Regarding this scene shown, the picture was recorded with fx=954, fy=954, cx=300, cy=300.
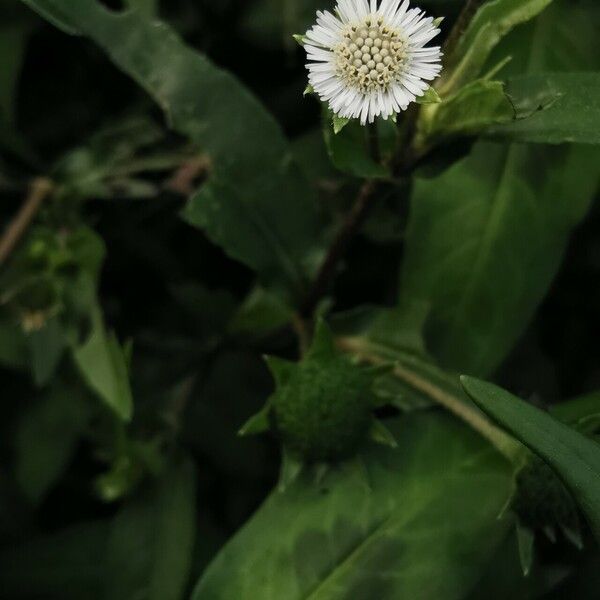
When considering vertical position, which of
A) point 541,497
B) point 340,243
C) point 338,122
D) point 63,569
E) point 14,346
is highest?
point 338,122

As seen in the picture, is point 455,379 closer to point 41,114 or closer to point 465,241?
point 465,241

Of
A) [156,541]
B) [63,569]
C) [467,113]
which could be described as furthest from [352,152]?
[63,569]

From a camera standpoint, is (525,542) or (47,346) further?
(47,346)

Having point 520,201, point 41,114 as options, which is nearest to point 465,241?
point 520,201

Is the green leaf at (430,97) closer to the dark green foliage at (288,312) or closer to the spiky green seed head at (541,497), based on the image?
the dark green foliage at (288,312)

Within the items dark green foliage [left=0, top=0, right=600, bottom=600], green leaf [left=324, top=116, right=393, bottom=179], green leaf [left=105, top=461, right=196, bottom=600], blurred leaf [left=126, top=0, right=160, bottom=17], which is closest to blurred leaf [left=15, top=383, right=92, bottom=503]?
dark green foliage [left=0, top=0, right=600, bottom=600]

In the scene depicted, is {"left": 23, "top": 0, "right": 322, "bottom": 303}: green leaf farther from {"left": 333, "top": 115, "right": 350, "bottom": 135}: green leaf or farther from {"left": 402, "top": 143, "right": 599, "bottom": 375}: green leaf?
{"left": 333, "top": 115, "right": 350, "bottom": 135}: green leaf

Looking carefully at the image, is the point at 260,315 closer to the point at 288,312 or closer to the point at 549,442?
the point at 288,312
